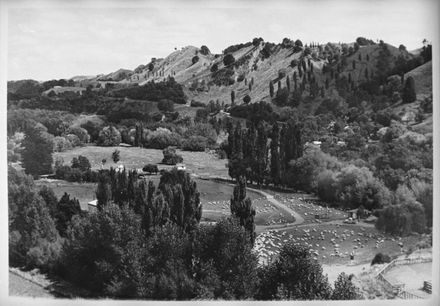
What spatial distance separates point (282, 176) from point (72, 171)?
336 cm

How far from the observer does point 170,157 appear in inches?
360

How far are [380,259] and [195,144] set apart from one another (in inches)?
133

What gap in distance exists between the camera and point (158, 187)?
9.05 m

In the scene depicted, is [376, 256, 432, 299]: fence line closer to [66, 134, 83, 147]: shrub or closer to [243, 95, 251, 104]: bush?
[243, 95, 251, 104]: bush

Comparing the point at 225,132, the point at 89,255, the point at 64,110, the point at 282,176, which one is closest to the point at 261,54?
the point at 225,132

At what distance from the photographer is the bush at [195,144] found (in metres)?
9.21

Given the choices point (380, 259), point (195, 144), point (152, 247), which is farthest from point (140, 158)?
point (380, 259)

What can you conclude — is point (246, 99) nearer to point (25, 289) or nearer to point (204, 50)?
point (204, 50)

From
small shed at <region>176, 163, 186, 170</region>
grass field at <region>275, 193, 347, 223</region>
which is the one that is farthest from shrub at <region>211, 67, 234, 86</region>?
grass field at <region>275, 193, 347, 223</region>

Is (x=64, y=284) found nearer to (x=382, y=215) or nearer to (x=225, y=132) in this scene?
(x=225, y=132)

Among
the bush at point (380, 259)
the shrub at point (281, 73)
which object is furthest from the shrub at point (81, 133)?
the bush at point (380, 259)

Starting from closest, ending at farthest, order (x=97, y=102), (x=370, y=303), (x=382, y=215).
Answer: (x=370, y=303) < (x=382, y=215) < (x=97, y=102)

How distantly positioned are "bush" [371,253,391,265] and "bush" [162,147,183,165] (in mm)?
3345

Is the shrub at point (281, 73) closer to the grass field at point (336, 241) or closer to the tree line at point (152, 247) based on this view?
the tree line at point (152, 247)
